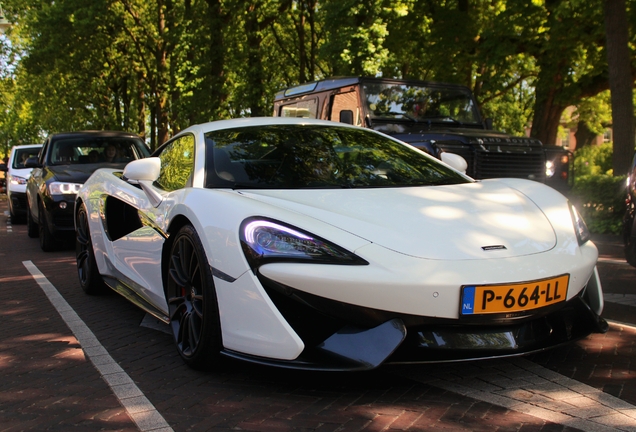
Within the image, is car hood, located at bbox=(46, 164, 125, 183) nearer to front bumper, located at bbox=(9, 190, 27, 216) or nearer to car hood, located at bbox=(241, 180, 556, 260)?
front bumper, located at bbox=(9, 190, 27, 216)

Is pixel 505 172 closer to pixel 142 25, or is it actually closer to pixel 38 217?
pixel 38 217

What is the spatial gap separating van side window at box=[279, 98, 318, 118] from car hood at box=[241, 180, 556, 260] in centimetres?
683

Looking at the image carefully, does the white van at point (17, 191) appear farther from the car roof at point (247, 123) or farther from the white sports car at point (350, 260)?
the white sports car at point (350, 260)

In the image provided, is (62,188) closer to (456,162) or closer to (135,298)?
(135,298)

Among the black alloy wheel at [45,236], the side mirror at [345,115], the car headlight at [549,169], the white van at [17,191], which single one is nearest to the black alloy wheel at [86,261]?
the black alloy wheel at [45,236]

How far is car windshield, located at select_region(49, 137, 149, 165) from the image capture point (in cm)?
1039

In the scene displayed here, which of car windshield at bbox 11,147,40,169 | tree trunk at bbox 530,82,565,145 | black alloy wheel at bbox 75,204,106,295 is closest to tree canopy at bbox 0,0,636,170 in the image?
tree trunk at bbox 530,82,565,145

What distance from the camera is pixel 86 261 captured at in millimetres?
6141

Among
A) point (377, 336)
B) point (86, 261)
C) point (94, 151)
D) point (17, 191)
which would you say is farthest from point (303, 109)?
Answer: point (377, 336)

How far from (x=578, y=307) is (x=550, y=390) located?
16.8 inches

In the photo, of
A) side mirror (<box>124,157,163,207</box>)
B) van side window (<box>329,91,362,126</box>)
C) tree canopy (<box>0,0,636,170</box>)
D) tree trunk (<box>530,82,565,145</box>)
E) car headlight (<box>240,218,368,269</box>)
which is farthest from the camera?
tree trunk (<box>530,82,565,145</box>)

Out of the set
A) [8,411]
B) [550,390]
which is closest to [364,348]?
[550,390]

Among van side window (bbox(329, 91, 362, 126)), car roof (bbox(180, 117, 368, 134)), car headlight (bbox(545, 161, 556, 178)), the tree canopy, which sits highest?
the tree canopy

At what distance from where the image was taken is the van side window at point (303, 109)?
10695 mm
